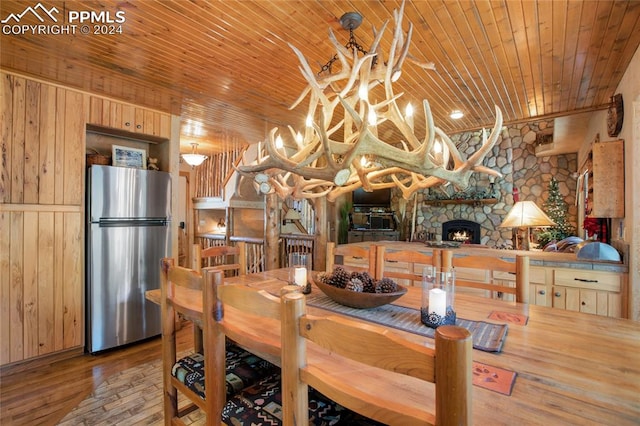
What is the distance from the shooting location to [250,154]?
5363 millimetres

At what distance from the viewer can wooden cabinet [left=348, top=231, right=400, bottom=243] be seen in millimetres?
7117

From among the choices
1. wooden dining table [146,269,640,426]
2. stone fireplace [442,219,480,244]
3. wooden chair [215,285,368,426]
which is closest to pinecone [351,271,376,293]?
wooden dining table [146,269,640,426]

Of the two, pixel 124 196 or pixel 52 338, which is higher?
pixel 124 196

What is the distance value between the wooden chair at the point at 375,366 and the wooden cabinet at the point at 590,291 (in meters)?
2.59

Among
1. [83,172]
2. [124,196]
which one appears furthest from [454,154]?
[83,172]

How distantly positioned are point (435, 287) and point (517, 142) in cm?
635

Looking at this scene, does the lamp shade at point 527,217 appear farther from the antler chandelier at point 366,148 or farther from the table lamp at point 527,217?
the antler chandelier at point 366,148

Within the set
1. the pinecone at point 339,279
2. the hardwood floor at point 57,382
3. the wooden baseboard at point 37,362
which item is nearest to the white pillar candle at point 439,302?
the pinecone at point 339,279

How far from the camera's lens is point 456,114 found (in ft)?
12.2

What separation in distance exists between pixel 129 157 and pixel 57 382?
2066 mm

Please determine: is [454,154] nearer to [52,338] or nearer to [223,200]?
[52,338]

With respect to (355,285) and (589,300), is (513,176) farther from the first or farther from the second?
(355,285)

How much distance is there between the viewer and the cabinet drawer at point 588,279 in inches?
97.3

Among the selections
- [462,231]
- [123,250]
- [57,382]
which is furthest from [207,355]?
[462,231]
